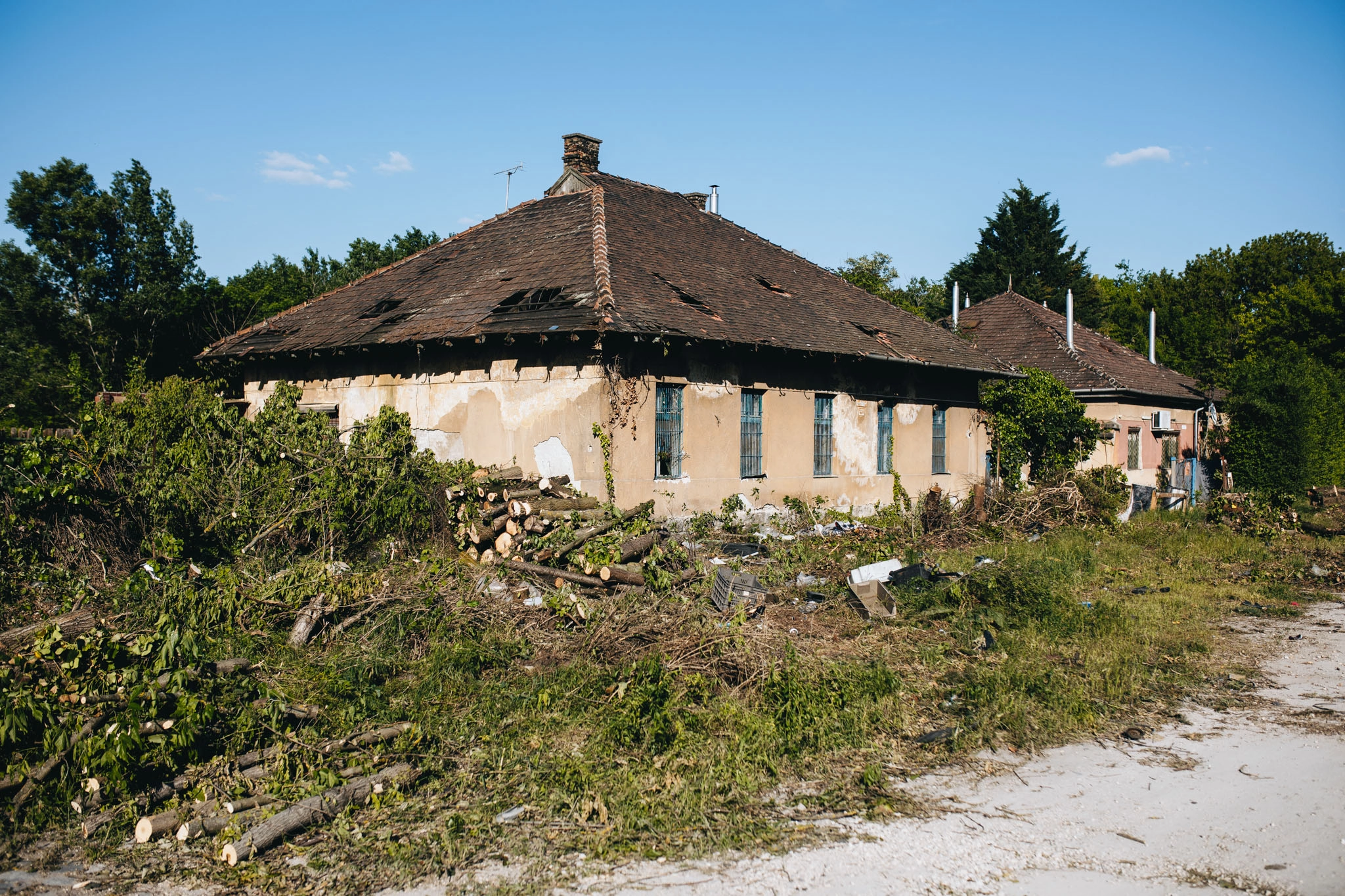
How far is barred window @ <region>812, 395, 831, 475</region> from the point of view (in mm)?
15625

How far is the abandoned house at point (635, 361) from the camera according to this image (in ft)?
41.1

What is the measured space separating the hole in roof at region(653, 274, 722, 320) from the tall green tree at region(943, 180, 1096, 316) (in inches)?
1339

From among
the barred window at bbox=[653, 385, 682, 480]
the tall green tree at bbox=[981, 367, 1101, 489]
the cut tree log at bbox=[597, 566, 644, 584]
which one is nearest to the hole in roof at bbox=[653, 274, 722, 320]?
the barred window at bbox=[653, 385, 682, 480]

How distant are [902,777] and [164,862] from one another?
167 inches

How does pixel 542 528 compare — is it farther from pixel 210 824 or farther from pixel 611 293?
pixel 210 824

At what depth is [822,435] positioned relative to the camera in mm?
15773

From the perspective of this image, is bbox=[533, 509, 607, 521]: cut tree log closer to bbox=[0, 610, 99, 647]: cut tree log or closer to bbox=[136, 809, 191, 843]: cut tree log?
bbox=[0, 610, 99, 647]: cut tree log

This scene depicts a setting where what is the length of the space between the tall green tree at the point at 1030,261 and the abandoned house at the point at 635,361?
27249 millimetres

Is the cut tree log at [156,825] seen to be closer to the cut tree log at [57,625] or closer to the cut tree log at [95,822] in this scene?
the cut tree log at [95,822]

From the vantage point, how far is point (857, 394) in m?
16.4

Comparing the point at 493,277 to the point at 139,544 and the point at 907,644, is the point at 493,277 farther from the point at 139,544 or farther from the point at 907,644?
the point at 907,644

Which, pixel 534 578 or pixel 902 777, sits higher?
pixel 534 578

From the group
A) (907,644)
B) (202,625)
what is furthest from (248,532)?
(907,644)

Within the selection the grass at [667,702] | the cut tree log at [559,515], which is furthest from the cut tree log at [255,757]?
the cut tree log at [559,515]
